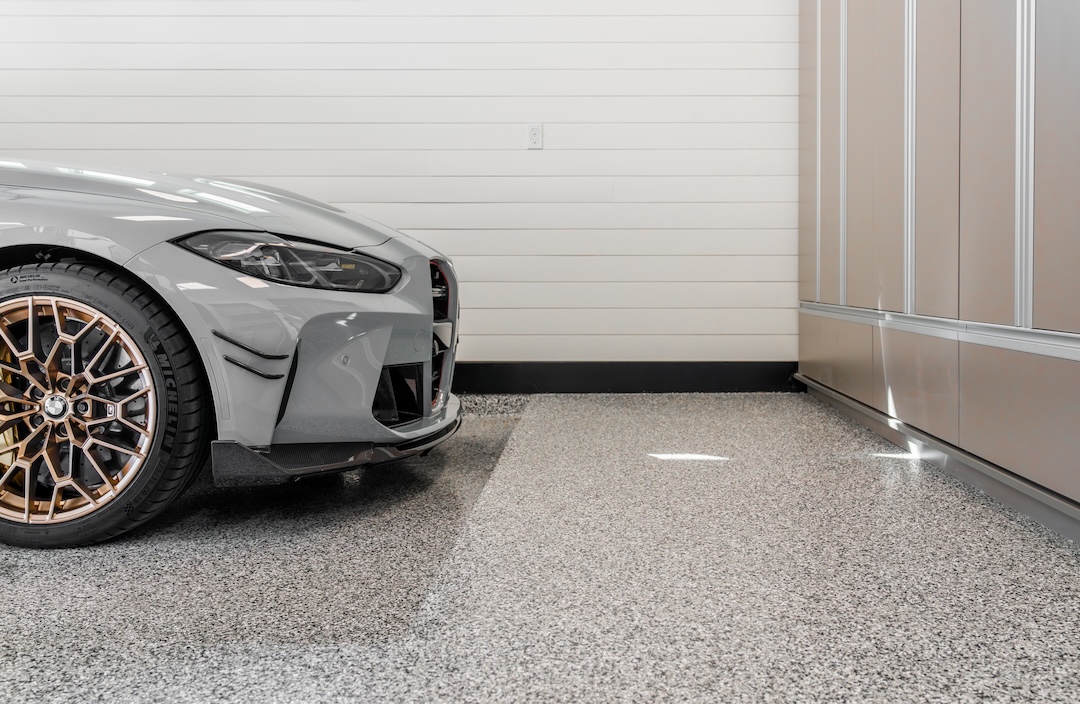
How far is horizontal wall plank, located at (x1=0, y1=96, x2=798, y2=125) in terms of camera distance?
356cm

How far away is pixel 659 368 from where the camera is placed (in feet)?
12.0

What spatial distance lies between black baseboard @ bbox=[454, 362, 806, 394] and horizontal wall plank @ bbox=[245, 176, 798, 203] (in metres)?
0.83

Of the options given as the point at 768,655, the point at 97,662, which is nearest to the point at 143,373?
the point at 97,662

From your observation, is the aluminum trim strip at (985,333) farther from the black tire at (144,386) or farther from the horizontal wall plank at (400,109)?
the black tire at (144,386)

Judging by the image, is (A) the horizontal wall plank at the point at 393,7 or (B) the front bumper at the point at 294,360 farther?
(A) the horizontal wall plank at the point at 393,7

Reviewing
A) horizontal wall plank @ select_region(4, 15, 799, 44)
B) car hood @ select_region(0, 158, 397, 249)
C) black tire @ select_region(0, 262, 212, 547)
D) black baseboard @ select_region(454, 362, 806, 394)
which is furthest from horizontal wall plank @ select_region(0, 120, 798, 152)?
black tire @ select_region(0, 262, 212, 547)

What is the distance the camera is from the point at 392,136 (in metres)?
3.58

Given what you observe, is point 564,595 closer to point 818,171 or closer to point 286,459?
point 286,459

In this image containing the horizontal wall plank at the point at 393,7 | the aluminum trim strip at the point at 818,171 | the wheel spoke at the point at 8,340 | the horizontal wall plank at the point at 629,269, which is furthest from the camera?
the horizontal wall plank at the point at 629,269

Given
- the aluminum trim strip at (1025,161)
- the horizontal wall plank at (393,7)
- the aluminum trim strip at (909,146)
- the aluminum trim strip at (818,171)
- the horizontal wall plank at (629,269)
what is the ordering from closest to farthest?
the aluminum trim strip at (1025,161) → the aluminum trim strip at (909,146) → the aluminum trim strip at (818,171) → the horizontal wall plank at (393,7) → the horizontal wall plank at (629,269)

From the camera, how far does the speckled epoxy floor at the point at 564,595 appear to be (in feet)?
3.19

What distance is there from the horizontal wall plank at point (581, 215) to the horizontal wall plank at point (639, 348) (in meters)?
0.56

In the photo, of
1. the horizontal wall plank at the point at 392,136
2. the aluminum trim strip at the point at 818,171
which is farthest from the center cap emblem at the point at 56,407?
the aluminum trim strip at the point at 818,171

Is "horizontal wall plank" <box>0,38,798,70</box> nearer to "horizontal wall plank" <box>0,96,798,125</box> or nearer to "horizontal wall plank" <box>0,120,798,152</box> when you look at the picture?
"horizontal wall plank" <box>0,96,798,125</box>
